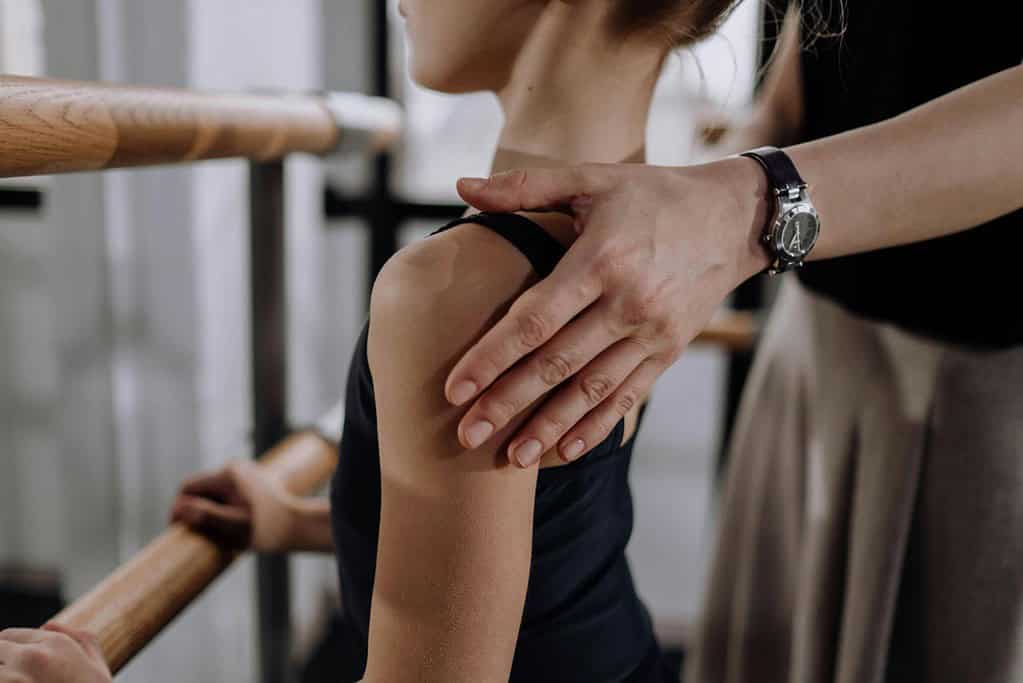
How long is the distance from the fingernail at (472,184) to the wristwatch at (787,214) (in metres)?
0.19

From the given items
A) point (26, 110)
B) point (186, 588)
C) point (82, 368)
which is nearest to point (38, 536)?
point (82, 368)

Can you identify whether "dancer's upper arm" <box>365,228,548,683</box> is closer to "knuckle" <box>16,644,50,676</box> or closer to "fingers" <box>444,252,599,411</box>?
"fingers" <box>444,252,599,411</box>

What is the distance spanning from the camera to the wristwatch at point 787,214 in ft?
1.98

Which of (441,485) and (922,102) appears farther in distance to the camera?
(922,102)

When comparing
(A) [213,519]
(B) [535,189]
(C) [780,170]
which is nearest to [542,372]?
(B) [535,189]

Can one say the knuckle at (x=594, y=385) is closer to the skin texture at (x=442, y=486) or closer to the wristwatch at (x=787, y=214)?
the skin texture at (x=442, y=486)

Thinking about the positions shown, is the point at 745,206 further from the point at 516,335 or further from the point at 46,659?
the point at 46,659

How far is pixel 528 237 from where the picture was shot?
0.58 metres

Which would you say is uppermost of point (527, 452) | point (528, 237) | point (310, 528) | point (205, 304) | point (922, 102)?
point (922, 102)

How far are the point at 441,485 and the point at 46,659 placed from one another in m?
0.26

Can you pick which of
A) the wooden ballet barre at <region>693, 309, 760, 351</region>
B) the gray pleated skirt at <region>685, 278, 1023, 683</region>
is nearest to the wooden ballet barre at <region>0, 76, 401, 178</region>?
the gray pleated skirt at <region>685, 278, 1023, 683</region>


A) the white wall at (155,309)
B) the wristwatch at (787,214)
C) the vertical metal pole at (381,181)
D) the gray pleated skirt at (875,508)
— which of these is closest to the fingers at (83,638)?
the wristwatch at (787,214)

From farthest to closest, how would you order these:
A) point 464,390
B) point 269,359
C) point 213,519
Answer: point 269,359, point 213,519, point 464,390

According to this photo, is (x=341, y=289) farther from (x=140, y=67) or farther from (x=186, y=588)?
(x=186, y=588)
